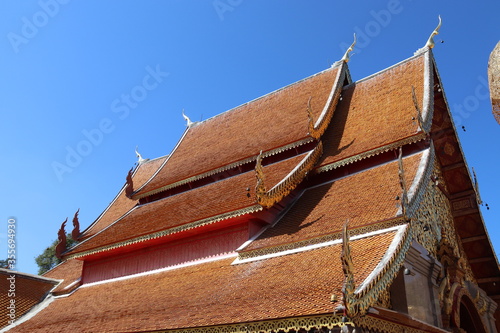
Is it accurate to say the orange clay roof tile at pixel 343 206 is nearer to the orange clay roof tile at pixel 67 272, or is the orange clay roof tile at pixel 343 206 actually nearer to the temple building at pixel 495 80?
the temple building at pixel 495 80

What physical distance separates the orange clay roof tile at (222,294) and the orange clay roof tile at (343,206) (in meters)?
0.46

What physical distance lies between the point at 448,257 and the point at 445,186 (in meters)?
2.46

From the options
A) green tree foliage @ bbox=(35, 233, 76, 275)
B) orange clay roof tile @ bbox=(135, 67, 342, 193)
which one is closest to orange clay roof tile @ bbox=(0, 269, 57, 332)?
orange clay roof tile @ bbox=(135, 67, 342, 193)

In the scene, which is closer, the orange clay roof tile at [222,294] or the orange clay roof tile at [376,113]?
the orange clay roof tile at [222,294]

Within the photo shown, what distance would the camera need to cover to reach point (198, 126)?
51.7ft

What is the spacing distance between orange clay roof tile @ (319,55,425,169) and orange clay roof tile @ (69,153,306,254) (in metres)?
1.13

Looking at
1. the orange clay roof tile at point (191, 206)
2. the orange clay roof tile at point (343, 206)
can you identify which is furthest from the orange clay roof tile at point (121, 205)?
the orange clay roof tile at point (343, 206)

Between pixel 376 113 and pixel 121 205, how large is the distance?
9421mm

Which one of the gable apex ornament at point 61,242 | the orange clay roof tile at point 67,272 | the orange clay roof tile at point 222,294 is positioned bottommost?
the orange clay roof tile at point 222,294

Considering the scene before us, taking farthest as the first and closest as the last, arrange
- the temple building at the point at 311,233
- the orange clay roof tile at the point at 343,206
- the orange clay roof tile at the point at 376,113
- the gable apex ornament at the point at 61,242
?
1. the gable apex ornament at the point at 61,242
2. the orange clay roof tile at the point at 376,113
3. the orange clay roof tile at the point at 343,206
4. the temple building at the point at 311,233

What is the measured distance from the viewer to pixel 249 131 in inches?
510

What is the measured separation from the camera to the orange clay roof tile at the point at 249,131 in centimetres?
1152

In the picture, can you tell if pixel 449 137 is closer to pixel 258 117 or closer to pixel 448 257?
pixel 448 257

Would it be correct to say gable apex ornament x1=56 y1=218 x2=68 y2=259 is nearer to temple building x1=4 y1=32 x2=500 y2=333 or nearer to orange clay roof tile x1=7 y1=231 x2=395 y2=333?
temple building x1=4 y1=32 x2=500 y2=333
